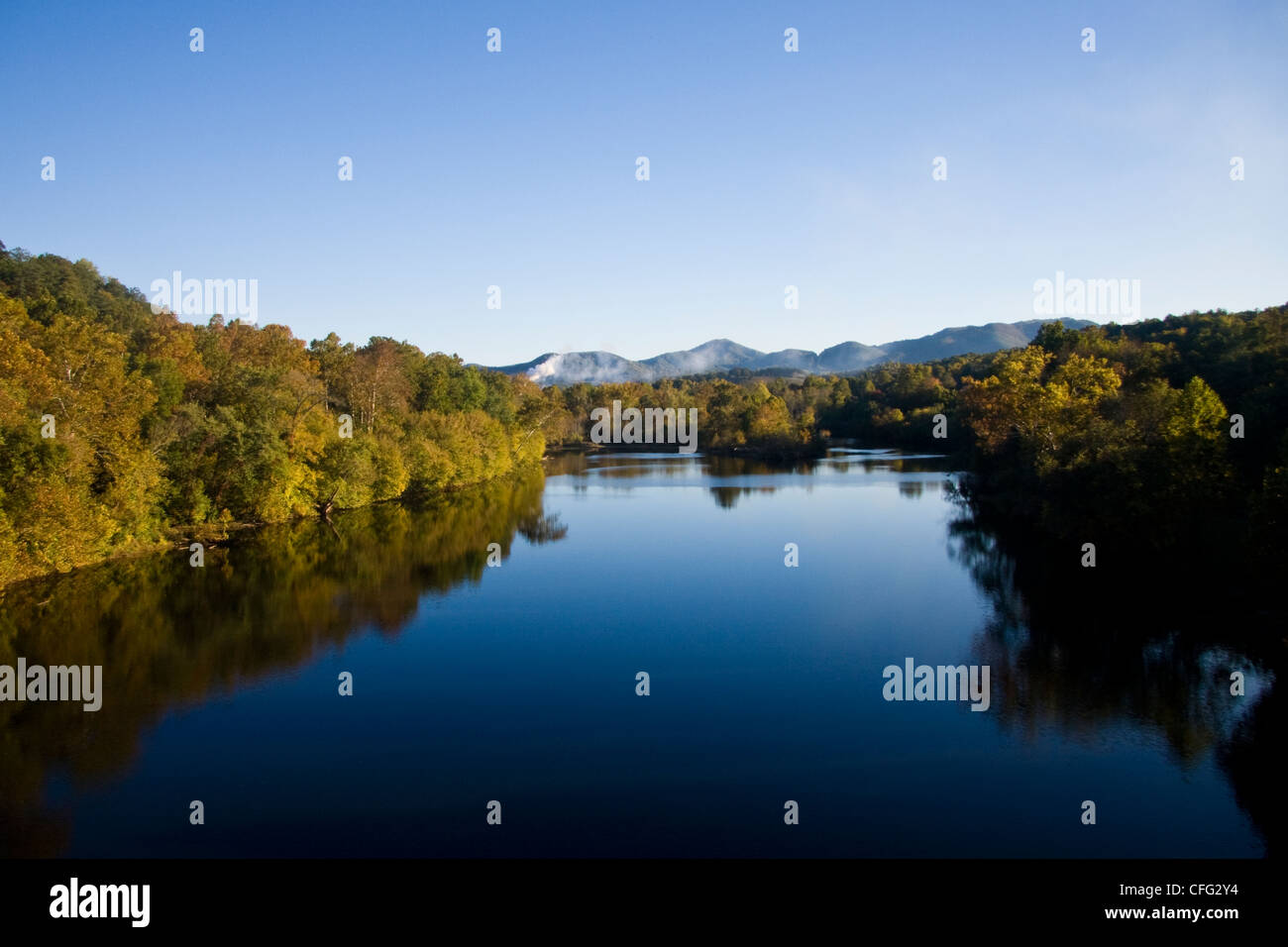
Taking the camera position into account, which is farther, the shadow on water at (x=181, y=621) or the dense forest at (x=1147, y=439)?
the dense forest at (x=1147, y=439)

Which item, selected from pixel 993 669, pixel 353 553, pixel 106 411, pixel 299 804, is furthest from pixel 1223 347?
pixel 106 411

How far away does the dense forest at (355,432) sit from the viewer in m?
25.8

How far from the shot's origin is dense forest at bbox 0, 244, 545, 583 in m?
25.8

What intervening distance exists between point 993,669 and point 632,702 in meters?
8.59

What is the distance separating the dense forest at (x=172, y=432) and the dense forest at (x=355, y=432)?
0.10m

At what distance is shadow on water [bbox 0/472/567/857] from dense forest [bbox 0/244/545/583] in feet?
7.17

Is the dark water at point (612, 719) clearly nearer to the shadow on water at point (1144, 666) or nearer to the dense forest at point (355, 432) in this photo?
the shadow on water at point (1144, 666)

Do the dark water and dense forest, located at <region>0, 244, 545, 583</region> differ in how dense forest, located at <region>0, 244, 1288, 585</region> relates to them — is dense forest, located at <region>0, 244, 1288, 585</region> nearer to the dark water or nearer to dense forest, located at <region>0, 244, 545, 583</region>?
dense forest, located at <region>0, 244, 545, 583</region>

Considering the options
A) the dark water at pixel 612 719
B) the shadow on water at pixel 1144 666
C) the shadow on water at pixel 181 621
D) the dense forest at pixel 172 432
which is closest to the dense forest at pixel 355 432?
the dense forest at pixel 172 432

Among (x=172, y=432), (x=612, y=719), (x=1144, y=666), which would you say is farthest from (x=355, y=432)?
(x=1144, y=666)

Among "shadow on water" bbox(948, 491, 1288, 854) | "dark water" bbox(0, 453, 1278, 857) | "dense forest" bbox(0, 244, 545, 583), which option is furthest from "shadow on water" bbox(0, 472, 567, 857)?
"shadow on water" bbox(948, 491, 1288, 854)
